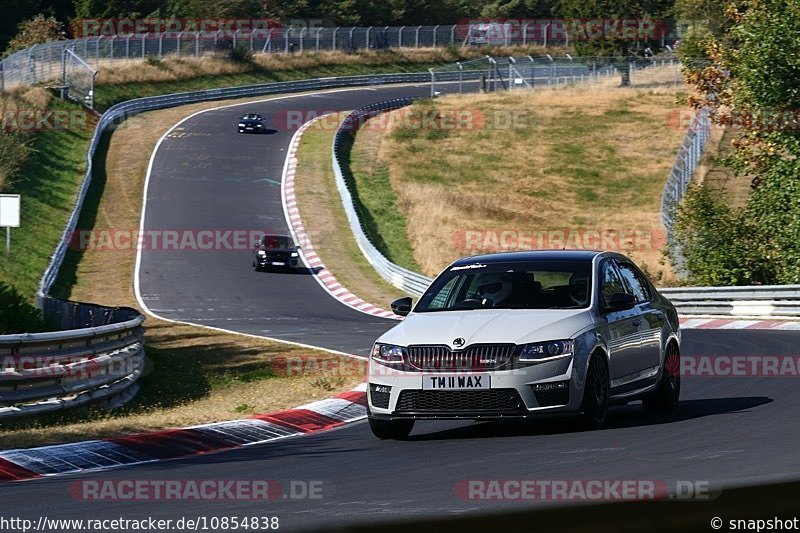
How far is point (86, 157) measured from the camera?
5272 centimetres

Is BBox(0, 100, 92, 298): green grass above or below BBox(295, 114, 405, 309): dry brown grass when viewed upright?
above

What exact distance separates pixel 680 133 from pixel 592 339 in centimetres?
5460

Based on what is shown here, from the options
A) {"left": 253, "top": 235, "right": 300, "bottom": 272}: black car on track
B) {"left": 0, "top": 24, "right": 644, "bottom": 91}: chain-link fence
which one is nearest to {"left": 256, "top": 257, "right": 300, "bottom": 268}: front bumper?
{"left": 253, "top": 235, "right": 300, "bottom": 272}: black car on track

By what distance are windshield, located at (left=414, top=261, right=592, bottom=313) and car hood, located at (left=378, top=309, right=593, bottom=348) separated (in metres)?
0.19

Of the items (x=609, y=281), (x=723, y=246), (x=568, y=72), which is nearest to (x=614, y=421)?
(x=609, y=281)

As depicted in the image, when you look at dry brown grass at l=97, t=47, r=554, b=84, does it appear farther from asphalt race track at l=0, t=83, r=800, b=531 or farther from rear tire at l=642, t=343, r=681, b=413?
rear tire at l=642, t=343, r=681, b=413

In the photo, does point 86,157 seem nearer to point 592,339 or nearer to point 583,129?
point 583,129

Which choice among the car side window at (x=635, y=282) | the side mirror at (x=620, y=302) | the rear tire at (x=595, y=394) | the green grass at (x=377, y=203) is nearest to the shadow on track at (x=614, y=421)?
the rear tire at (x=595, y=394)

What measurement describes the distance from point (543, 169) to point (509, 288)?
47.6 m

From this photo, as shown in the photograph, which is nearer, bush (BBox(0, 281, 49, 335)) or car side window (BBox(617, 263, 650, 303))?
car side window (BBox(617, 263, 650, 303))

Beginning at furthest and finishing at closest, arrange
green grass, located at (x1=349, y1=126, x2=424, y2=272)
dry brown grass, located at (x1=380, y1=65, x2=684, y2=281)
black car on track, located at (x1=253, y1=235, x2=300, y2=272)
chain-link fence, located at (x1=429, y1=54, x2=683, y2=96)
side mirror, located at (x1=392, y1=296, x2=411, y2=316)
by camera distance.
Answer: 1. chain-link fence, located at (x1=429, y1=54, x2=683, y2=96)
2. dry brown grass, located at (x1=380, y1=65, x2=684, y2=281)
3. green grass, located at (x1=349, y1=126, x2=424, y2=272)
4. black car on track, located at (x1=253, y1=235, x2=300, y2=272)
5. side mirror, located at (x1=392, y1=296, x2=411, y2=316)

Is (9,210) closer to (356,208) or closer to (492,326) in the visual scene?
(492,326)

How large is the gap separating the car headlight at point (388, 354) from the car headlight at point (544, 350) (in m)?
0.98

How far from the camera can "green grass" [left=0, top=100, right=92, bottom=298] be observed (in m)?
36.3
